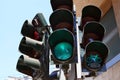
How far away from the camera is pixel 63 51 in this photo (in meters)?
2.56

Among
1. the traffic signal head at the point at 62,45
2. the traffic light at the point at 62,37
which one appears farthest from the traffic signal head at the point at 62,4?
the traffic signal head at the point at 62,45

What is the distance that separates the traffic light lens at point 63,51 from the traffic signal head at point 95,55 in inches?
6.0

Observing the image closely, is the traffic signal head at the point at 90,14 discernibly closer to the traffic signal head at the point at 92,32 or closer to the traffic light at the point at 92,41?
the traffic light at the point at 92,41

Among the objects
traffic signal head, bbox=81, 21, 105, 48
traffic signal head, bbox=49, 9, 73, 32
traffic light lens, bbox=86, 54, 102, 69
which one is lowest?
traffic light lens, bbox=86, 54, 102, 69

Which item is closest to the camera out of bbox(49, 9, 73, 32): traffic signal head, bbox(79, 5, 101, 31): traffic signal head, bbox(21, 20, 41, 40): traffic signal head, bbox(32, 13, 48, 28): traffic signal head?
bbox(49, 9, 73, 32): traffic signal head

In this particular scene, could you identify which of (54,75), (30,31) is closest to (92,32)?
(54,75)

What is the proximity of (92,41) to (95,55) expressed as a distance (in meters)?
0.13

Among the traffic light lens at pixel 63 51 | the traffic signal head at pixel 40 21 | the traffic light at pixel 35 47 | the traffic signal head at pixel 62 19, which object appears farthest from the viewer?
the traffic signal head at pixel 40 21

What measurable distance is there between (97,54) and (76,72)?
243 millimetres

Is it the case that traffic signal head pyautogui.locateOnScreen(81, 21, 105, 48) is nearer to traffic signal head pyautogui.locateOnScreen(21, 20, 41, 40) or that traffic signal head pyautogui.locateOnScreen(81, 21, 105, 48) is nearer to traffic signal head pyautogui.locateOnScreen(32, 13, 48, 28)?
traffic signal head pyautogui.locateOnScreen(32, 13, 48, 28)

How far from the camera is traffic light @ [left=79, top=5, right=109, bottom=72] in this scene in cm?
260

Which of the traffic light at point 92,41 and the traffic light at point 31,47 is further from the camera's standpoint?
the traffic light at point 31,47

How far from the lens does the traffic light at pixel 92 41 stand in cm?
260

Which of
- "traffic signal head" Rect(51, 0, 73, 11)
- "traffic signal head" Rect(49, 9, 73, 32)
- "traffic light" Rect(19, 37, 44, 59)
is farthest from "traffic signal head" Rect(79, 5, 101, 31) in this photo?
"traffic light" Rect(19, 37, 44, 59)
